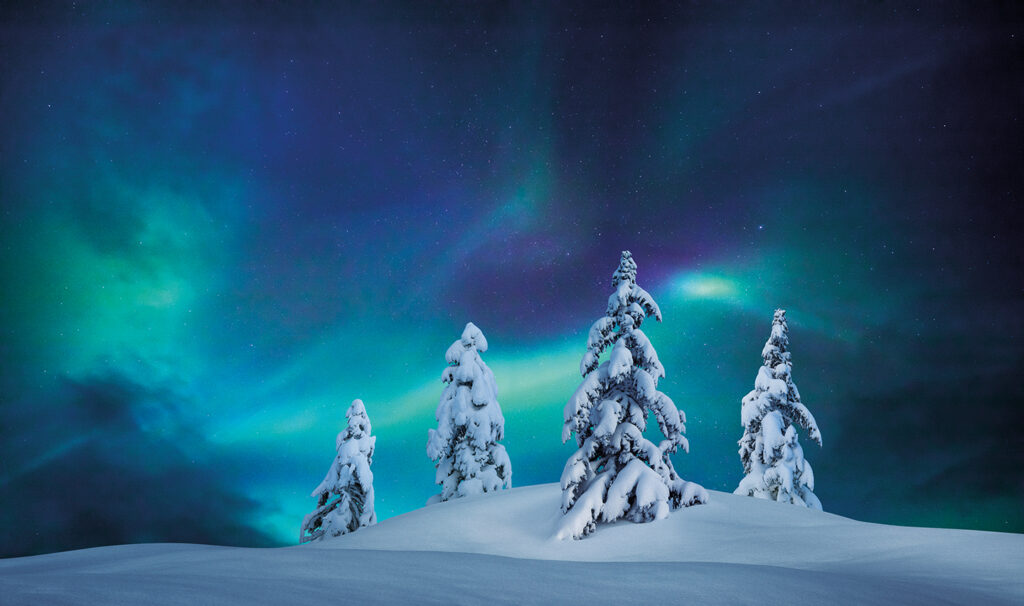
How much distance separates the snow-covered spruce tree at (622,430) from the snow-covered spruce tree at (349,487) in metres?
16.3

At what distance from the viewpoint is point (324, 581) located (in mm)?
4172

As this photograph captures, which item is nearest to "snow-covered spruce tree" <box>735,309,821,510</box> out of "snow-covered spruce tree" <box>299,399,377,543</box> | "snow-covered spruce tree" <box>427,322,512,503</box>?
"snow-covered spruce tree" <box>427,322,512,503</box>

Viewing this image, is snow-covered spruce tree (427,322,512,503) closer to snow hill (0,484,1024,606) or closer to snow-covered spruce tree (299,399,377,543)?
snow-covered spruce tree (299,399,377,543)

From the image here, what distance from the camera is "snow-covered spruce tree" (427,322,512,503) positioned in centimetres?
2792

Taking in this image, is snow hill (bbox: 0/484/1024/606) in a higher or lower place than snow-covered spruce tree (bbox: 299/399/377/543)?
lower

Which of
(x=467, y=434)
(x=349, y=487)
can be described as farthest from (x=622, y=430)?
(x=349, y=487)

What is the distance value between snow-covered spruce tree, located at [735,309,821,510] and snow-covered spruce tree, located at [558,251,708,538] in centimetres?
1333

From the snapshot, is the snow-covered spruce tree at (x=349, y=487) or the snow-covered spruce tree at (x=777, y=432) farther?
the snow-covered spruce tree at (x=349, y=487)

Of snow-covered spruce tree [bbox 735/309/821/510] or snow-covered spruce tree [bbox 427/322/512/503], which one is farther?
snow-covered spruce tree [bbox 427/322/512/503]

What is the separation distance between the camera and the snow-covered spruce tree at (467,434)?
1099 inches

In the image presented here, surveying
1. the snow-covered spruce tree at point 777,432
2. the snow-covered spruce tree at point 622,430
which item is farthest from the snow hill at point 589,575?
the snow-covered spruce tree at point 777,432

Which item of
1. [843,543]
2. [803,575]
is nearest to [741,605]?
[803,575]

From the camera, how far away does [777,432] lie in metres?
26.3

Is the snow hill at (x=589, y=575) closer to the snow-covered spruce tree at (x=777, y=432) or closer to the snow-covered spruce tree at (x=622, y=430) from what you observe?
the snow-covered spruce tree at (x=622, y=430)
